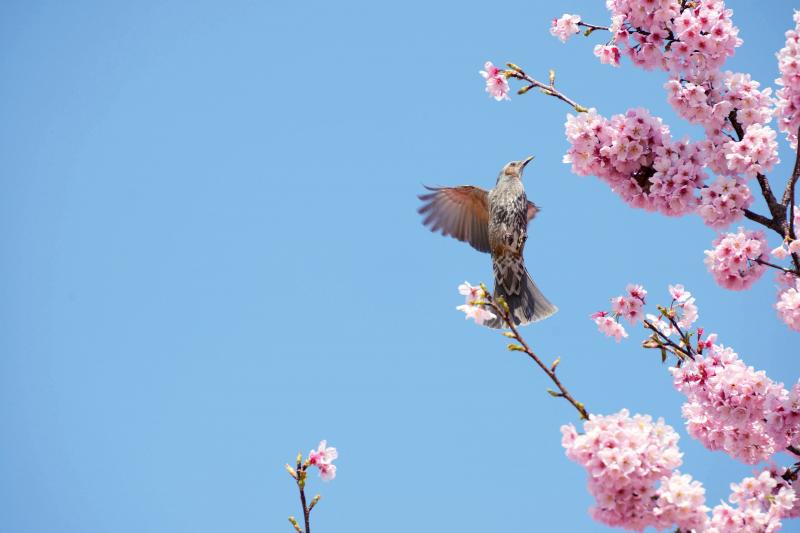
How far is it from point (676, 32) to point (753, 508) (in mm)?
2919

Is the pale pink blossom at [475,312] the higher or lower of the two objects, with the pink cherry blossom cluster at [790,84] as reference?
lower

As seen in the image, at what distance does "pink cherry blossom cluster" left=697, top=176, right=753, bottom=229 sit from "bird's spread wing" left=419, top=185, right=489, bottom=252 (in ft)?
15.4

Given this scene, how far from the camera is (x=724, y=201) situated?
470cm

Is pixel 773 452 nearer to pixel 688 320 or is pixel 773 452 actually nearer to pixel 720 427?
pixel 720 427

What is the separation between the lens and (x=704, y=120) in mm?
4914

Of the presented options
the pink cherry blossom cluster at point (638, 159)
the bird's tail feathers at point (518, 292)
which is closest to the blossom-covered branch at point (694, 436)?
the pink cherry blossom cluster at point (638, 159)

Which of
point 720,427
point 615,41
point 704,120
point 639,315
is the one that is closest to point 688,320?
point 639,315

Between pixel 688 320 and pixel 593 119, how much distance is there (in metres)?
1.50

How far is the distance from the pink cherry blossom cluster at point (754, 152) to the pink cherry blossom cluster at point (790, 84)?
14 centimetres

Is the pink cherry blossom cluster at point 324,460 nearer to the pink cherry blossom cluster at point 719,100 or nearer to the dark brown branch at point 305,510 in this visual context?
the dark brown branch at point 305,510

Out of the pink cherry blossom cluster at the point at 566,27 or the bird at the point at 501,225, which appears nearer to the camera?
the pink cherry blossom cluster at the point at 566,27

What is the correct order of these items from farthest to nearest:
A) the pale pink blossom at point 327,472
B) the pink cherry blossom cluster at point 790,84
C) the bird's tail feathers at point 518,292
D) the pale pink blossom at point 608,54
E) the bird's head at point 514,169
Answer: the bird's head at point 514,169 < the bird's tail feathers at point 518,292 < the pale pink blossom at point 608,54 < the pale pink blossom at point 327,472 < the pink cherry blossom cluster at point 790,84

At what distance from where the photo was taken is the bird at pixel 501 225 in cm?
841

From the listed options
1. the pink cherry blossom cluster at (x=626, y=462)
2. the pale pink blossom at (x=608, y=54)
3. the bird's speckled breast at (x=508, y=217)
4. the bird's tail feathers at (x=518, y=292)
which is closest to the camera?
the pink cherry blossom cluster at (x=626, y=462)
